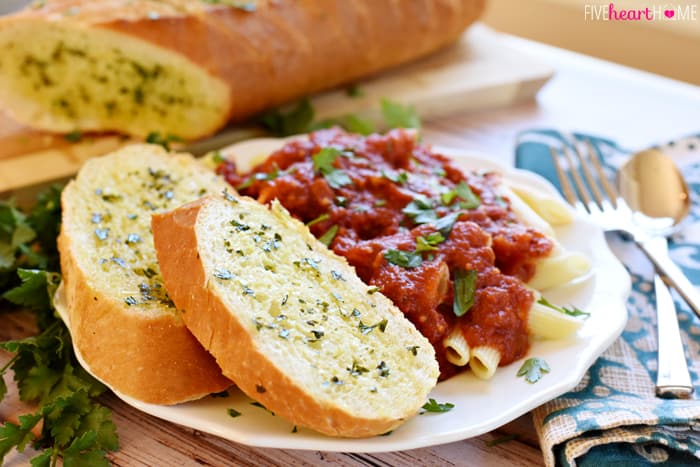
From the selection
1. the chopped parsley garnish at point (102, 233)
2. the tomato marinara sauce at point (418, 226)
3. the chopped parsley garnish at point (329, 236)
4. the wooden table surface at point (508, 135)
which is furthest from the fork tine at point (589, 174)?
the chopped parsley garnish at point (102, 233)

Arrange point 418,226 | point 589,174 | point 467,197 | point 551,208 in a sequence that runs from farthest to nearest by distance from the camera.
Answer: point 589,174, point 551,208, point 467,197, point 418,226

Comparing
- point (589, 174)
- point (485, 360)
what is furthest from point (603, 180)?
point (485, 360)

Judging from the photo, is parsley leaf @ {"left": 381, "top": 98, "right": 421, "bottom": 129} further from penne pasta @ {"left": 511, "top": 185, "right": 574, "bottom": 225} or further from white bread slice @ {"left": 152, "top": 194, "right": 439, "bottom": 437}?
white bread slice @ {"left": 152, "top": 194, "right": 439, "bottom": 437}

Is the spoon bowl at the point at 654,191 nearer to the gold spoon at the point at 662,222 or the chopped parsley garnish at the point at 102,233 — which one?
the gold spoon at the point at 662,222

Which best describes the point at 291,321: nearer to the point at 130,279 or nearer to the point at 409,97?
the point at 130,279

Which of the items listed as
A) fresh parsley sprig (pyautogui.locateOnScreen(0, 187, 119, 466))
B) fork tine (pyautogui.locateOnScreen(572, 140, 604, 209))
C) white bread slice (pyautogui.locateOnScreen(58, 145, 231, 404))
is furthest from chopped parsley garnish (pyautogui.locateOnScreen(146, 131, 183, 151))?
fork tine (pyautogui.locateOnScreen(572, 140, 604, 209))
